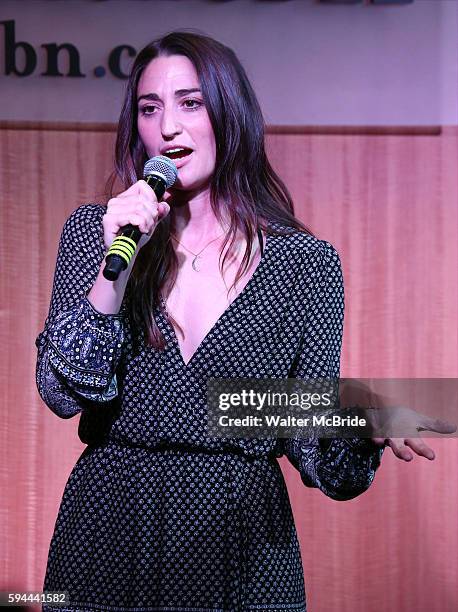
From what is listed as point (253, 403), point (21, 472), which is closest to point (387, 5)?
point (253, 403)

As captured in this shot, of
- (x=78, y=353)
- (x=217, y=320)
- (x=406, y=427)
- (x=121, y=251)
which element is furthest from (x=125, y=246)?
(x=406, y=427)

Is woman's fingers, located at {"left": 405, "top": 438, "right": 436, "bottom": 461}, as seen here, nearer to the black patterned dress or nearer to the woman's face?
the black patterned dress

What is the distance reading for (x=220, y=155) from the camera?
49.2 inches

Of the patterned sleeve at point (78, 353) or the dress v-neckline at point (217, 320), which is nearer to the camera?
the patterned sleeve at point (78, 353)

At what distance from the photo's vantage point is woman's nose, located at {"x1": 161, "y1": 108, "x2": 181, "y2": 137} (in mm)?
1183

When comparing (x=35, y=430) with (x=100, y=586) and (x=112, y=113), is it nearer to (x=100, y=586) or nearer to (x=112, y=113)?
(x=112, y=113)

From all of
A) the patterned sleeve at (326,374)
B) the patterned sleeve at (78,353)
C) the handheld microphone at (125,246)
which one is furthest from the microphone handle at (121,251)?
the patterned sleeve at (326,374)

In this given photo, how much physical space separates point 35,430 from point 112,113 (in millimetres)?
720

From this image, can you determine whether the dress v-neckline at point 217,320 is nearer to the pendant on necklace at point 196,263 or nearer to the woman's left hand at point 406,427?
the pendant on necklace at point 196,263

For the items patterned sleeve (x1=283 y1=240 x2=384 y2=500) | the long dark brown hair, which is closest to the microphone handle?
the long dark brown hair

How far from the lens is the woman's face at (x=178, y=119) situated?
1.19m

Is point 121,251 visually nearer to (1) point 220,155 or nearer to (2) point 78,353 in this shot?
(2) point 78,353

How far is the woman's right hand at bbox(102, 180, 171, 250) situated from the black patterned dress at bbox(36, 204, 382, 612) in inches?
5.4

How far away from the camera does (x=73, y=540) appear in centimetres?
113
